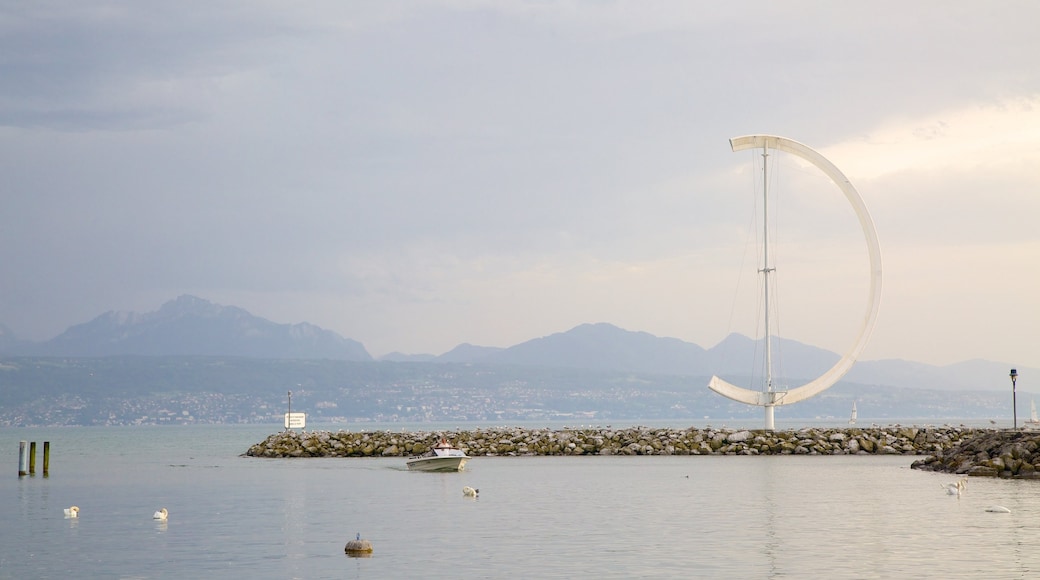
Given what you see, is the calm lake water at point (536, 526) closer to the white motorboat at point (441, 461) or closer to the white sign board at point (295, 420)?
the white motorboat at point (441, 461)

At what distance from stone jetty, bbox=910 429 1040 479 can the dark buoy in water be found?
2736 cm

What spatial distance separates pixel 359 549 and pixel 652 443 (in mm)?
41609

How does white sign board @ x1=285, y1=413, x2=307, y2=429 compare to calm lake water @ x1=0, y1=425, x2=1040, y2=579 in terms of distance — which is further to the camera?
white sign board @ x1=285, y1=413, x2=307, y2=429

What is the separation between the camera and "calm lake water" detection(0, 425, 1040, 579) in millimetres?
20797

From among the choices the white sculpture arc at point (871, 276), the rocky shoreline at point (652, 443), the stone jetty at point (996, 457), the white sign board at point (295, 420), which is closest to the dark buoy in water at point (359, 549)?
the stone jetty at point (996, 457)

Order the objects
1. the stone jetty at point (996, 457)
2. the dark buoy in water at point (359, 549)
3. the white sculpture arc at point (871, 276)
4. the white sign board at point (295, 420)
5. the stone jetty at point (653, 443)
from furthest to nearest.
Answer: the white sign board at point (295, 420)
the stone jetty at point (653, 443)
the white sculpture arc at point (871, 276)
the stone jetty at point (996, 457)
the dark buoy in water at point (359, 549)

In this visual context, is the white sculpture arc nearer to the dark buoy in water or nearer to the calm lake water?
the calm lake water

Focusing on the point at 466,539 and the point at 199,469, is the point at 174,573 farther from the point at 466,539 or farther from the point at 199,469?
the point at 199,469

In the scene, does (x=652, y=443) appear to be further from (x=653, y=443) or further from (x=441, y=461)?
(x=441, y=461)

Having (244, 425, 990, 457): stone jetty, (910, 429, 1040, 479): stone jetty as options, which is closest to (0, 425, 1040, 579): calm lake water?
(910, 429, 1040, 479): stone jetty

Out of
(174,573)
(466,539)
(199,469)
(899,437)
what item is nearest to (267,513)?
(466,539)

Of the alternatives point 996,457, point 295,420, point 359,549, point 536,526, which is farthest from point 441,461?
point 295,420

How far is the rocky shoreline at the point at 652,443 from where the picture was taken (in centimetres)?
6088

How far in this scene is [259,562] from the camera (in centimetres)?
2186
